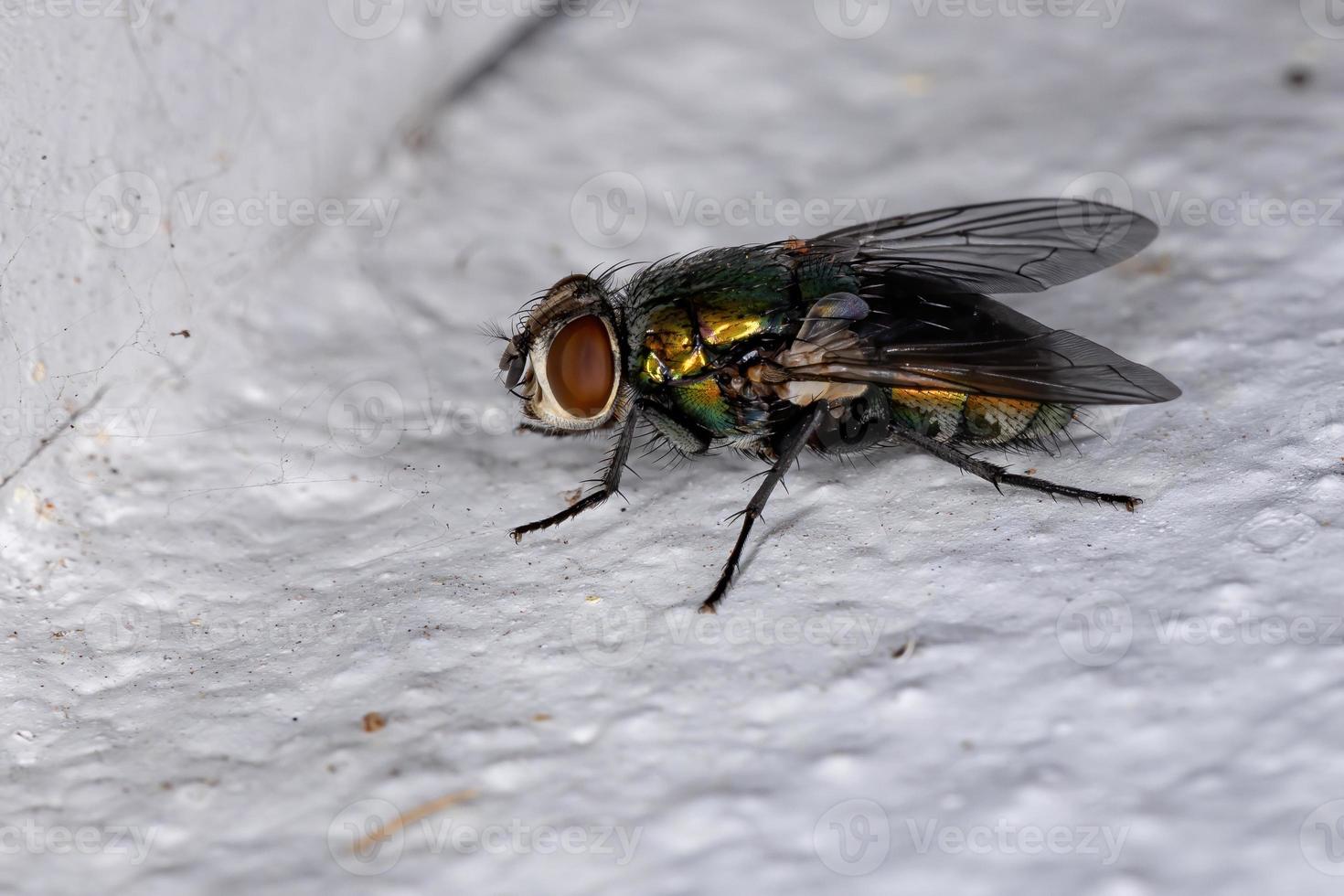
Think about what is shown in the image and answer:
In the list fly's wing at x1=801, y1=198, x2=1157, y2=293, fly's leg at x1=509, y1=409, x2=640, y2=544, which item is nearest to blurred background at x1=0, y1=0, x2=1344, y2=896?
fly's leg at x1=509, y1=409, x2=640, y2=544

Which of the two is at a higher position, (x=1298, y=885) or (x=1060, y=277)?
(x=1060, y=277)

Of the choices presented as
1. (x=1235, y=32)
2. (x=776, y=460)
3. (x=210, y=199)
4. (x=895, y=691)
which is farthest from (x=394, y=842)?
(x=1235, y=32)

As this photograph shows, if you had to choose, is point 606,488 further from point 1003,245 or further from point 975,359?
point 1003,245

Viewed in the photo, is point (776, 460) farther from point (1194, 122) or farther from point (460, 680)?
point (1194, 122)

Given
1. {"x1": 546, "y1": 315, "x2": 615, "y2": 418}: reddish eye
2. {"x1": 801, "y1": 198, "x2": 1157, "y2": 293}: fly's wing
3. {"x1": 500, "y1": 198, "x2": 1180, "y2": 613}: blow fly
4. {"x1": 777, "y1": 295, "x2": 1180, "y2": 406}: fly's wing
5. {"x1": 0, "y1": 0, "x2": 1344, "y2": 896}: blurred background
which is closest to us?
{"x1": 0, "y1": 0, "x2": 1344, "y2": 896}: blurred background

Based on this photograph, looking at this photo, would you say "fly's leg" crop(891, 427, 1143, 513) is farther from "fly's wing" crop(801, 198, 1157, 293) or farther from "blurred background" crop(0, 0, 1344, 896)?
"fly's wing" crop(801, 198, 1157, 293)

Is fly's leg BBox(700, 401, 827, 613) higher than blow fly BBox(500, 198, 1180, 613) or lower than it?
lower

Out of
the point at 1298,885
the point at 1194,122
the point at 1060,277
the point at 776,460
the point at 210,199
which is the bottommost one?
the point at 1298,885

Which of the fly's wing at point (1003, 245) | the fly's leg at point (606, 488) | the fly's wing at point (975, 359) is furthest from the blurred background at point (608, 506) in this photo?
the fly's wing at point (975, 359)
